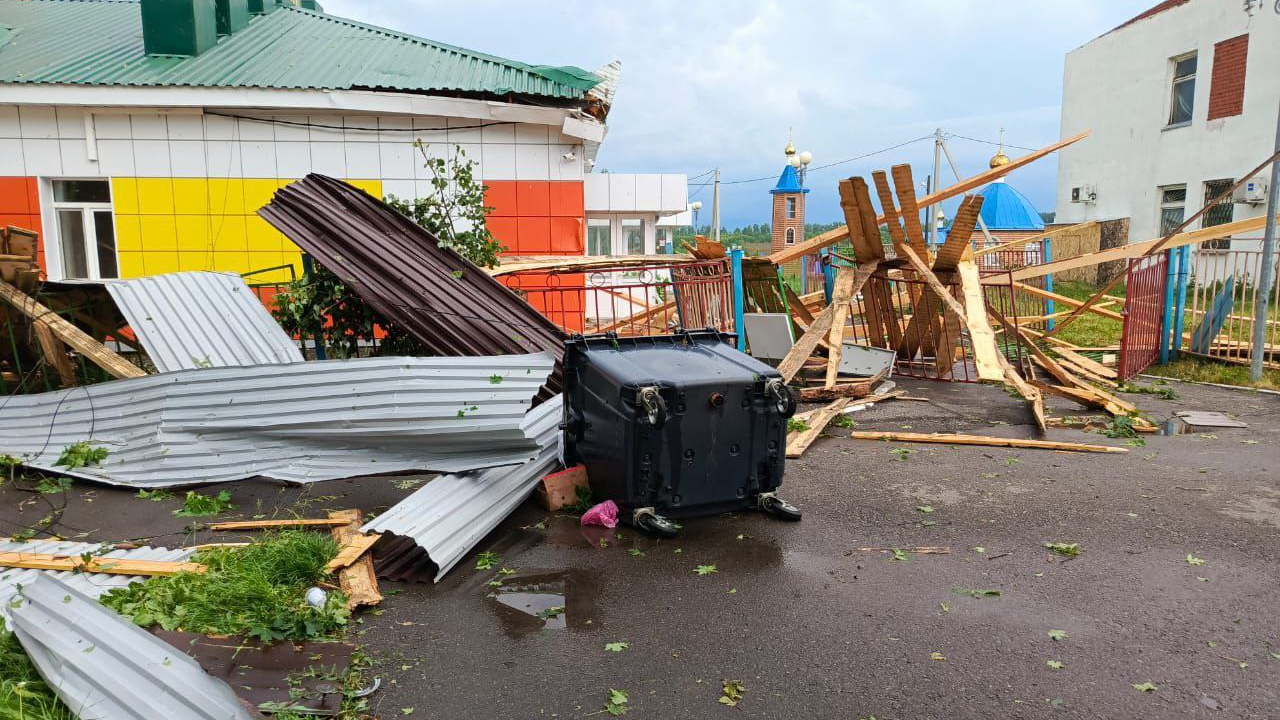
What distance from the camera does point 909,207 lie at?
9453 millimetres

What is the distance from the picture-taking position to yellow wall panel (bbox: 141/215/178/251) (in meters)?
11.5

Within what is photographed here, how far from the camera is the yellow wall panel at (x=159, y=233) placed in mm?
11500

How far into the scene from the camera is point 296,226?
701 cm

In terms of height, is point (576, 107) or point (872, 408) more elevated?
point (576, 107)

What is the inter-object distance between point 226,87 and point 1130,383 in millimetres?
12708

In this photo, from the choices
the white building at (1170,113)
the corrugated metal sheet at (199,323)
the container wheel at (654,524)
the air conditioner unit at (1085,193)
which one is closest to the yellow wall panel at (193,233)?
the corrugated metal sheet at (199,323)

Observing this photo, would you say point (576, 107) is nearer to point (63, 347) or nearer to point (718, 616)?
point (63, 347)

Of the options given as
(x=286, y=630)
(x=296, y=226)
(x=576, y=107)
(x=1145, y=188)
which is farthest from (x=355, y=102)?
(x=1145, y=188)

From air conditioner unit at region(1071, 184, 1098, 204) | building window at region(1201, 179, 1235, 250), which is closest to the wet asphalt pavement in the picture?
building window at region(1201, 179, 1235, 250)

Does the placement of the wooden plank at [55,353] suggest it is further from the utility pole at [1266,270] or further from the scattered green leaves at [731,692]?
the utility pole at [1266,270]

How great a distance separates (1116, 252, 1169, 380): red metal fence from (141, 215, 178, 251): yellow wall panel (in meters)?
13.1

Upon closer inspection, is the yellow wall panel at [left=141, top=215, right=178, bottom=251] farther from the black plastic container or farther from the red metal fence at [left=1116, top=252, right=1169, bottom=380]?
the red metal fence at [left=1116, top=252, right=1169, bottom=380]

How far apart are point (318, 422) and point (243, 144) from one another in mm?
7668

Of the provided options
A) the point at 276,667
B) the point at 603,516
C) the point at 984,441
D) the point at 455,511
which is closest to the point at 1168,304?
the point at 984,441
